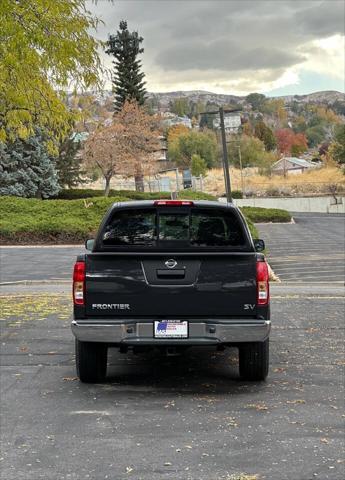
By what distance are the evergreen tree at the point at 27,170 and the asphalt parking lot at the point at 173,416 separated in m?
36.4

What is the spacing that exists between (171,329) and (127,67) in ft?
222

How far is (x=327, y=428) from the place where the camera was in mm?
4848

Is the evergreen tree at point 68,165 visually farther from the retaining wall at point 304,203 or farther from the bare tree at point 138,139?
the retaining wall at point 304,203

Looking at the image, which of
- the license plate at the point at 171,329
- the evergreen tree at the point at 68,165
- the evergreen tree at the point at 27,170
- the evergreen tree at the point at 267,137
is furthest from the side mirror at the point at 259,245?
the evergreen tree at the point at 267,137

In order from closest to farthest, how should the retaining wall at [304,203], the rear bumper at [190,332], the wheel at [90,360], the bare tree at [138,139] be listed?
the rear bumper at [190,332]
the wheel at [90,360]
the bare tree at [138,139]
the retaining wall at [304,203]

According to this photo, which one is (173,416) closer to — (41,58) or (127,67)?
(41,58)

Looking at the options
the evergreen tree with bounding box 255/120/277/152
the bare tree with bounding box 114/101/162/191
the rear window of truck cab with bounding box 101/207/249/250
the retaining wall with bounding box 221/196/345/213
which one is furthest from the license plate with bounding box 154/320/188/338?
the evergreen tree with bounding box 255/120/277/152

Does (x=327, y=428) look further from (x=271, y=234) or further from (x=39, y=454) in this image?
(x=271, y=234)

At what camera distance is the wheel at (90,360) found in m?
6.00

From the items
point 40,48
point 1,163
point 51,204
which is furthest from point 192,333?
point 1,163

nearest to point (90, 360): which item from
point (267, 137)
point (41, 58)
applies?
point (41, 58)

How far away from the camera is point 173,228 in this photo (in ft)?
21.1

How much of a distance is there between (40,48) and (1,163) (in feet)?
109

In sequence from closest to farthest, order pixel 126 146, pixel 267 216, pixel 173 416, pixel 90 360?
pixel 173 416 < pixel 90 360 < pixel 267 216 < pixel 126 146
